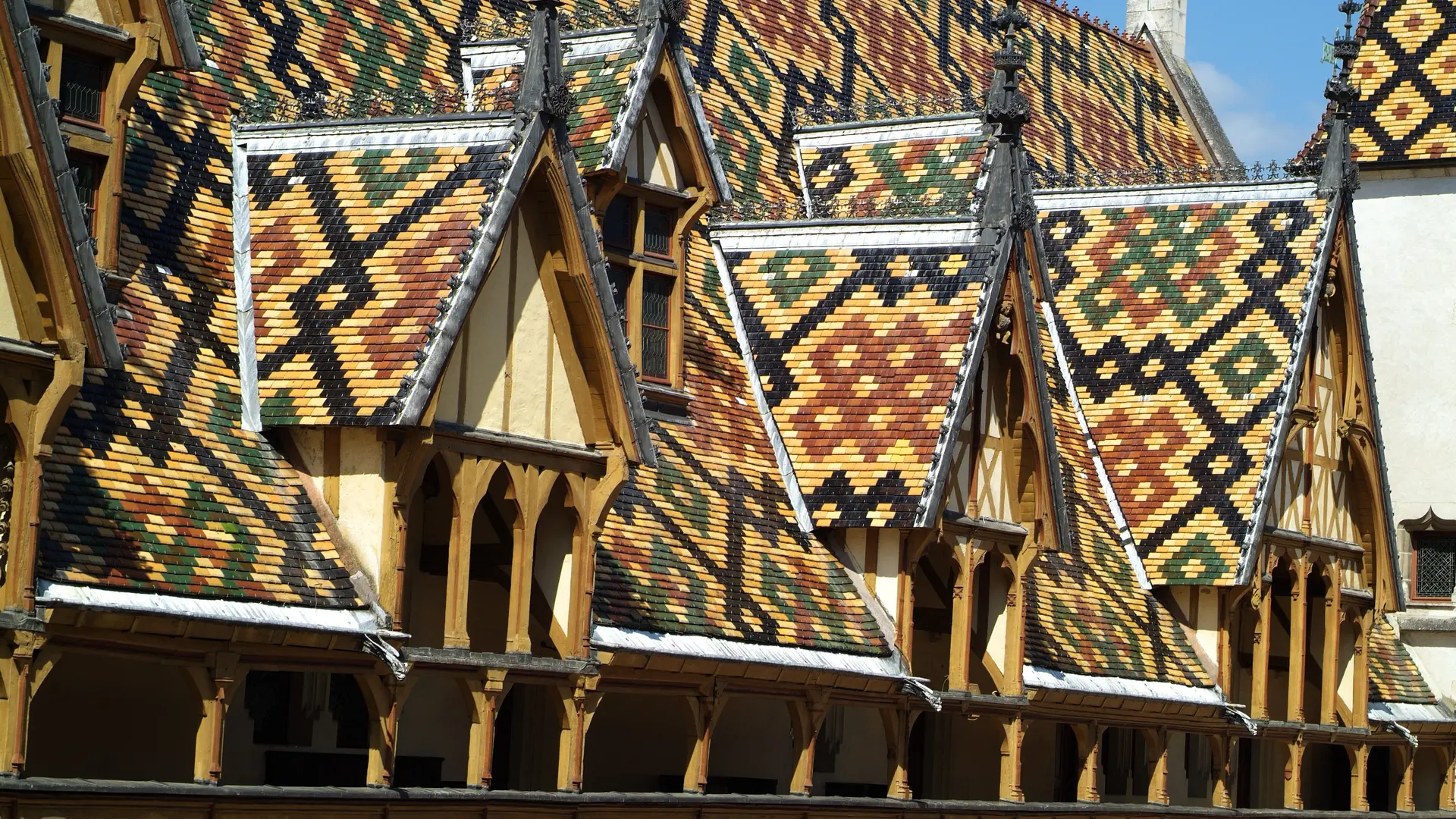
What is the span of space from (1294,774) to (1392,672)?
4.36 meters

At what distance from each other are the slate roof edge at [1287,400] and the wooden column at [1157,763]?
1.69m

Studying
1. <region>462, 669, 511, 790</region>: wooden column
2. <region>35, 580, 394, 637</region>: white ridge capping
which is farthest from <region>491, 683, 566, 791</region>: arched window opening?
<region>35, 580, 394, 637</region>: white ridge capping

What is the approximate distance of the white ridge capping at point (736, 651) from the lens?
62.7ft

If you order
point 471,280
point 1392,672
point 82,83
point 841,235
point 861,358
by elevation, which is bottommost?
point 1392,672

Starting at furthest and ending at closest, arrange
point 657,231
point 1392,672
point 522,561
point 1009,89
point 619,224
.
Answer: point 1392,672
point 1009,89
point 657,231
point 619,224
point 522,561

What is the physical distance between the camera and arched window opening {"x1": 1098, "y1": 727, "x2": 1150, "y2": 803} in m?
30.2

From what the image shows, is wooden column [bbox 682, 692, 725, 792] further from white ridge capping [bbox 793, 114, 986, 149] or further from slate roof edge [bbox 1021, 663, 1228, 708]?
white ridge capping [bbox 793, 114, 986, 149]

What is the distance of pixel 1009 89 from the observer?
24547 mm

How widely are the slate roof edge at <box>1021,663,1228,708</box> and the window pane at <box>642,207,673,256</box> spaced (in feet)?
15.6

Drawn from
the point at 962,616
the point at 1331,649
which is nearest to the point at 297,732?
the point at 962,616

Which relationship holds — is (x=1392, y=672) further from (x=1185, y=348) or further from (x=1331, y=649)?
(x=1185, y=348)

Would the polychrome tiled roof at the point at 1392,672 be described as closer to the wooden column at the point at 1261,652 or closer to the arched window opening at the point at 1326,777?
the arched window opening at the point at 1326,777

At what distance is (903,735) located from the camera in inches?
899

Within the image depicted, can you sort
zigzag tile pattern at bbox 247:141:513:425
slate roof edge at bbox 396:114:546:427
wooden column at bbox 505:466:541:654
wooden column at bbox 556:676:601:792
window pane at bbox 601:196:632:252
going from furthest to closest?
window pane at bbox 601:196:632:252 → wooden column at bbox 556:676:601:792 → wooden column at bbox 505:466:541:654 → zigzag tile pattern at bbox 247:141:513:425 → slate roof edge at bbox 396:114:546:427
